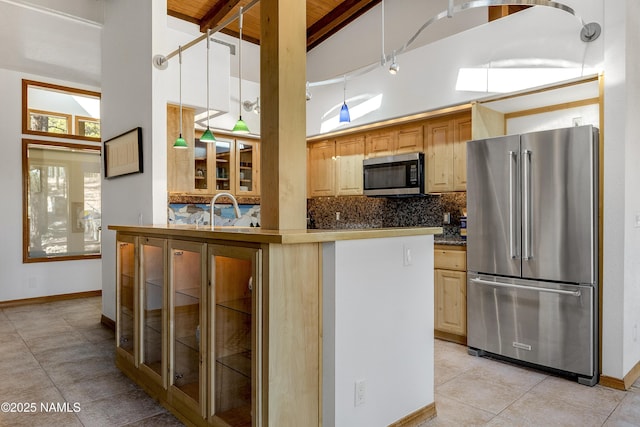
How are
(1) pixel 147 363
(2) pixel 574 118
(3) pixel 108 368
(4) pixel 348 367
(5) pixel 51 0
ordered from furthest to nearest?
1. (5) pixel 51 0
2. (2) pixel 574 118
3. (3) pixel 108 368
4. (1) pixel 147 363
5. (4) pixel 348 367

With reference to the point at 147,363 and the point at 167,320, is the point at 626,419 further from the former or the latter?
the point at 147,363

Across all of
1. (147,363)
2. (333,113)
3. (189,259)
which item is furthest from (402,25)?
(147,363)

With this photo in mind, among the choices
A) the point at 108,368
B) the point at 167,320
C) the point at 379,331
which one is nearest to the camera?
the point at 379,331

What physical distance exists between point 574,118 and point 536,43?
0.81 meters

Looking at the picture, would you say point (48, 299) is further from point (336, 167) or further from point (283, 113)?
point (283, 113)

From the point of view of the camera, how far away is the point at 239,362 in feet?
6.56

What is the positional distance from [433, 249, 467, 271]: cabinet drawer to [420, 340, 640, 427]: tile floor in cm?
89

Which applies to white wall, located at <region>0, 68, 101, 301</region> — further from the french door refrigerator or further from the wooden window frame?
the french door refrigerator

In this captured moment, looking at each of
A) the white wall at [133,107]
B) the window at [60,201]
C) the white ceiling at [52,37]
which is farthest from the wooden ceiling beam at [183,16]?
the window at [60,201]

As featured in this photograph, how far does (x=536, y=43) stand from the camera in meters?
3.40

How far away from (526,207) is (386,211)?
7.45 feet

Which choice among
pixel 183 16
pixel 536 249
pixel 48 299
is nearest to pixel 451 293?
pixel 536 249

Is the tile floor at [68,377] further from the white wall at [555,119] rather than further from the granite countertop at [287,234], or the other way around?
the white wall at [555,119]

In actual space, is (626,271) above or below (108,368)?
above
